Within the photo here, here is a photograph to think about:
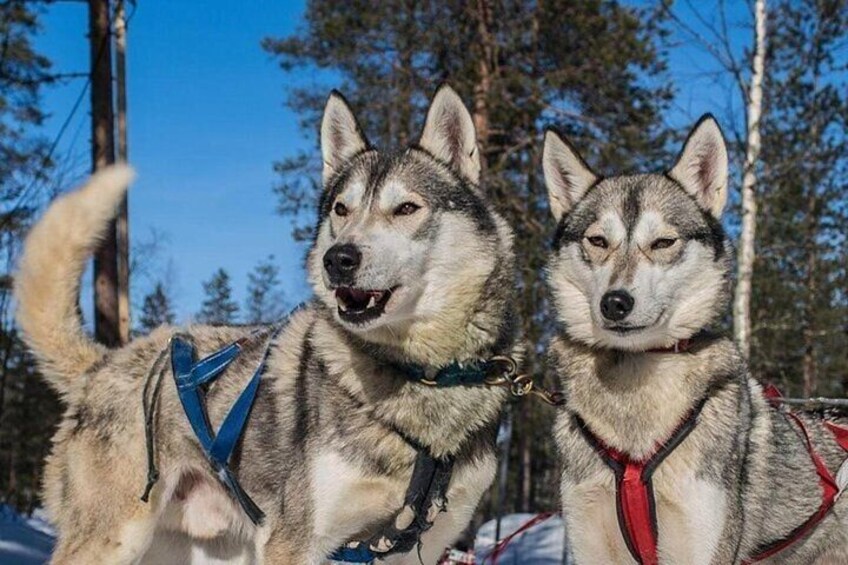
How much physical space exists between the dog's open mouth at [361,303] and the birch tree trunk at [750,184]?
1026 cm

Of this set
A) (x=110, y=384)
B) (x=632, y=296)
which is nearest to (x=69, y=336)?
(x=110, y=384)

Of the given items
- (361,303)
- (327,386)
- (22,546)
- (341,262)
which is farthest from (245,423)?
(22,546)

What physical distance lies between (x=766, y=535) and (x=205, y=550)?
109 inches

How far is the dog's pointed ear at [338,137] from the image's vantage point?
4.14 m

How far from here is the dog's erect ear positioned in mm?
3768

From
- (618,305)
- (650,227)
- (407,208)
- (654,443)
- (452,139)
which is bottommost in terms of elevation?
(654,443)

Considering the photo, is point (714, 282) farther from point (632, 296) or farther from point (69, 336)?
point (69, 336)

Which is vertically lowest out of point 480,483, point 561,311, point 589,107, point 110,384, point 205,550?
point 205,550

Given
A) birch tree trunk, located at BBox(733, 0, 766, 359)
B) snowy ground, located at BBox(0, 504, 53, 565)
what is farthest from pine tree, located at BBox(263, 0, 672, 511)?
Answer: snowy ground, located at BBox(0, 504, 53, 565)

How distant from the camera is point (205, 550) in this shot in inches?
173

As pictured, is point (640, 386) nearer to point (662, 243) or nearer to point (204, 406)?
point (662, 243)

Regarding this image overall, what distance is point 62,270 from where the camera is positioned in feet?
13.8

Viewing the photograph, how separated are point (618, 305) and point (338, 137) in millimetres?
1747

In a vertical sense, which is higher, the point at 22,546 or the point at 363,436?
the point at 363,436
